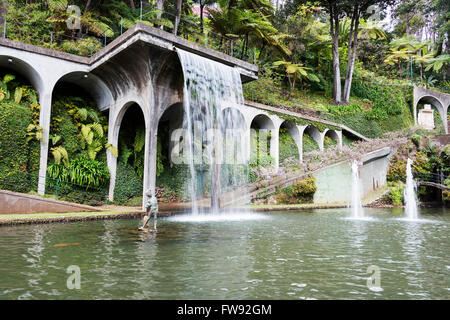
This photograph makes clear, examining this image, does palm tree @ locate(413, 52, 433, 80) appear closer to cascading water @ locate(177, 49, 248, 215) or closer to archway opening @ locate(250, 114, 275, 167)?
archway opening @ locate(250, 114, 275, 167)

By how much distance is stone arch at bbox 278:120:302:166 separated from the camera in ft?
77.6

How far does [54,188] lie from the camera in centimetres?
1406

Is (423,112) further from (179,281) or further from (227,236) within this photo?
(179,281)

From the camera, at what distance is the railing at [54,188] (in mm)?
12867

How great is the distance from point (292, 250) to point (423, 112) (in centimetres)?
3512

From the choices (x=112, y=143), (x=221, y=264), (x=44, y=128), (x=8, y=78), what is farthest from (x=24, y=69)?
(x=221, y=264)

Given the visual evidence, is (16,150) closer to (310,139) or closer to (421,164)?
(310,139)

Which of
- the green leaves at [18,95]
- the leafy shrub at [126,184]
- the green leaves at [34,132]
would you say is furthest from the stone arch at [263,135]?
the green leaves at [18,95]

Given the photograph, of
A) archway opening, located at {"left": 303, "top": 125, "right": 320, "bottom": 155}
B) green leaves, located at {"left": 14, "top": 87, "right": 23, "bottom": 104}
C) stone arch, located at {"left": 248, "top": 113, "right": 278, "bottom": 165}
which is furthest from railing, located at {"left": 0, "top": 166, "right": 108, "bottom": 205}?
archway opening, located at {"left": 303, "top": 125, "right": 320, "bottom": 155}

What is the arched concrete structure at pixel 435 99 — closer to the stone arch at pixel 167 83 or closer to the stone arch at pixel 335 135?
the stone arch at pixel 335 135

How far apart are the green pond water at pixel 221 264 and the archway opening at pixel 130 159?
816 centimetres

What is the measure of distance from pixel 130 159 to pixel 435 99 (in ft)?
111
